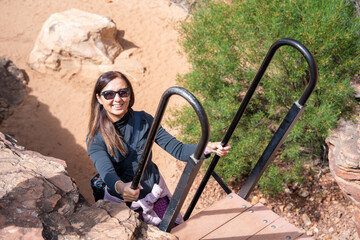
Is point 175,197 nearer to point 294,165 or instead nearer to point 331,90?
point 331,90

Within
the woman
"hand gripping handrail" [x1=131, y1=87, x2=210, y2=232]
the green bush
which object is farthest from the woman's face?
the green bush

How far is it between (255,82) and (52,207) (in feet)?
3.95

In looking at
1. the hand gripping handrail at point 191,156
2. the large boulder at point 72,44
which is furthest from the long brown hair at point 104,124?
the large boulder at point 72,44

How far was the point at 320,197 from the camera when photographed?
4539 mm

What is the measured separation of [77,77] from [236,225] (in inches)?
250

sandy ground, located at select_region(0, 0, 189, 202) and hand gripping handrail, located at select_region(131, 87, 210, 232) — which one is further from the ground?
hand gripping handrail, located at select_region(131, 87, 210, 232)

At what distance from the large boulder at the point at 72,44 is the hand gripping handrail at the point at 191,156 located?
20.3ft

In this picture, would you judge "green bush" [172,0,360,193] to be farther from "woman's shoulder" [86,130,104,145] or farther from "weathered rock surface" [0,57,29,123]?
"weathered rock surface" [0,57,29,123]

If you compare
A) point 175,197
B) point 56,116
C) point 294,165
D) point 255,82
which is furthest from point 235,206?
point 56,116

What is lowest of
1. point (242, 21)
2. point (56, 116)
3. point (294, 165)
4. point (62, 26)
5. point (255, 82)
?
point (56, 116)

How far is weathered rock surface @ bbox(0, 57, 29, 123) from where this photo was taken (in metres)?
6.82

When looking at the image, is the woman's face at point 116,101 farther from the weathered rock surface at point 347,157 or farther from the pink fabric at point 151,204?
the weathered rock surface at point 347,157

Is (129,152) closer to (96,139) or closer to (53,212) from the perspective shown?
(96,139)

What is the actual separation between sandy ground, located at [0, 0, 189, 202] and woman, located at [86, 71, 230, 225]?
322 cm
